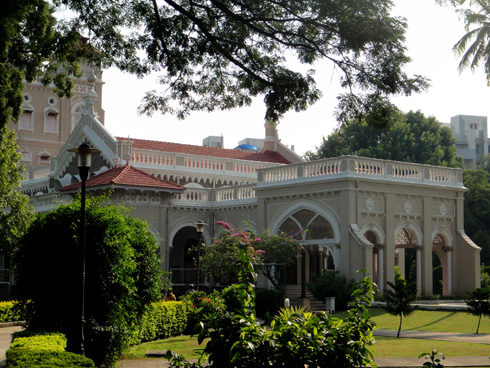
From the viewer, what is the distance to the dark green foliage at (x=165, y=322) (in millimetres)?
22078

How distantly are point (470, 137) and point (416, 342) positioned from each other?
88.8 m

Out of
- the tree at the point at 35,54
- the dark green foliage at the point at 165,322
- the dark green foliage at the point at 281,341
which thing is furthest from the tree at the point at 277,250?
the dark green foliage at the point at 281,341

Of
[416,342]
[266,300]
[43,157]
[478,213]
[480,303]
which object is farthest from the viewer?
[43,157]

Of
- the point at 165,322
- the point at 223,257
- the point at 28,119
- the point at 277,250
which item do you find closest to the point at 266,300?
the point at 277,250

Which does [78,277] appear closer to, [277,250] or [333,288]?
[333,288]

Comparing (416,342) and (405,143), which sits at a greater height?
(405,143)

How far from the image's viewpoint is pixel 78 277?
15.8 meters

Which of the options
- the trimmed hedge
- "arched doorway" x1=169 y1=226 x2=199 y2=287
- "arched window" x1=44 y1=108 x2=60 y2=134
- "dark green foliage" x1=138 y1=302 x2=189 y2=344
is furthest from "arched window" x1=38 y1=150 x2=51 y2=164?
the trimmed hedge

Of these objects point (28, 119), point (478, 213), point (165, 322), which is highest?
point (28, 119)

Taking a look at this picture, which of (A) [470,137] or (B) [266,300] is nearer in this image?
(B) [266,300]

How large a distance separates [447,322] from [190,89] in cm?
1379

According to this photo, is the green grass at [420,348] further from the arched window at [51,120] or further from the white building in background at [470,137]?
the white building in background at [470,137]

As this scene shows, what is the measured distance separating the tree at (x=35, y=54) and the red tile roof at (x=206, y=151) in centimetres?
2313

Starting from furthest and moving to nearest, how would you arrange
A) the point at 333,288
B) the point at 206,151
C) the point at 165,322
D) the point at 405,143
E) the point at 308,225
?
the point at 405,143 < the point at 206,151 < the point at 308,225 < the point at 333,288 < the point at 165,322
